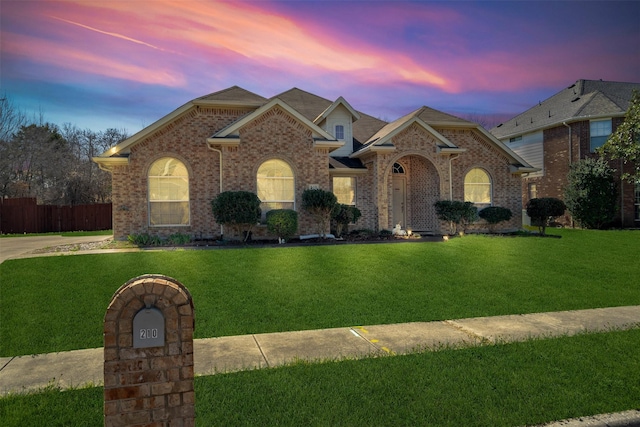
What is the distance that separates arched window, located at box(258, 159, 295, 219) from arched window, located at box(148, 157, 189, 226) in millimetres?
3095

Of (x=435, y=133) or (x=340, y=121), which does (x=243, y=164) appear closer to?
(x=340, y=121)

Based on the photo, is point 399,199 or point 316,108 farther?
point 316,108

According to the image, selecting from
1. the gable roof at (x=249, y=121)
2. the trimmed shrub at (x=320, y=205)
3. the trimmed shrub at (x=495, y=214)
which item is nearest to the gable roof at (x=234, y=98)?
the gable roof at (x=249, y=121)

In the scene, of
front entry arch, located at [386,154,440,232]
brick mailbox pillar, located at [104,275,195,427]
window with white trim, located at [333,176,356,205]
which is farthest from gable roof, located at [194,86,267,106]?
brick mailbox pillar, located at [104,275,195,427]

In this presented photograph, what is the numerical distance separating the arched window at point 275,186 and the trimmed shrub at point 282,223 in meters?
1.02

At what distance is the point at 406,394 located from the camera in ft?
14.1

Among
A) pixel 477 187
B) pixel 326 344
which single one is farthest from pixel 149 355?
pixel 477 187

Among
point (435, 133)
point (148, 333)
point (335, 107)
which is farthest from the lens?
point (335, 107)

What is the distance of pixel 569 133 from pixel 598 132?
1530mm

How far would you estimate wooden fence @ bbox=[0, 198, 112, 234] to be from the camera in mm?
27844

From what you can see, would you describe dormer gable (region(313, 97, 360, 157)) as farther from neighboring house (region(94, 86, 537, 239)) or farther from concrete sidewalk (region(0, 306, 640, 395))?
concrete sidewalk (region(0, 306, 640, 395))

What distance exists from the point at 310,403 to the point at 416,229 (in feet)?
60.7

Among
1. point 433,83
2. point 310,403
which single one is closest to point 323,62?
point 433,83

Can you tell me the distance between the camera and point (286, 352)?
5.54m
